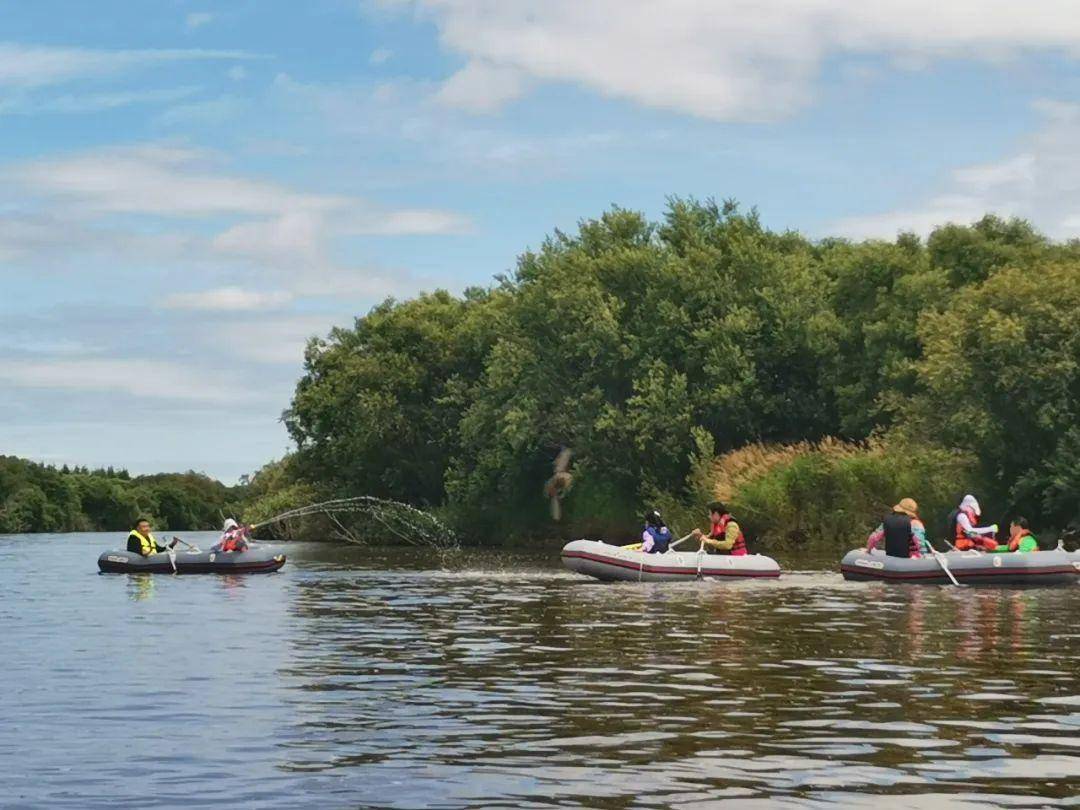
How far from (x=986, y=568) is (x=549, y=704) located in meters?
19.3

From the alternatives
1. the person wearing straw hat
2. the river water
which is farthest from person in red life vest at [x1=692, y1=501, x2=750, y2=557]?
the river water

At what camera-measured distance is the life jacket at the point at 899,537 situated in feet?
111

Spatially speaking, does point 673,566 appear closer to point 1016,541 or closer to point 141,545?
point 1016,541

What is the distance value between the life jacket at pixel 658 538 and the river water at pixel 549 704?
252 inches

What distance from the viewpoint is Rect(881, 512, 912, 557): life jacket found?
3394 centimetres

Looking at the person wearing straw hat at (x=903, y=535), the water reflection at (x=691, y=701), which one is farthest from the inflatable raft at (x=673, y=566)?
the water reflection at (x=691, y=701)

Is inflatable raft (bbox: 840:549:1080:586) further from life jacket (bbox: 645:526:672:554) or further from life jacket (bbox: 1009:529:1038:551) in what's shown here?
life jacket (bbox: 645:526:672:554)

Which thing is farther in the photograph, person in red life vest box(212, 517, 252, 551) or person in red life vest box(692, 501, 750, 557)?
person in red life vest box(212, 517, 252, 551)

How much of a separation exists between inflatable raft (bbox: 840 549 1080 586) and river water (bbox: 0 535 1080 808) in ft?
10.4

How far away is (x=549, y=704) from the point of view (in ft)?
50.0

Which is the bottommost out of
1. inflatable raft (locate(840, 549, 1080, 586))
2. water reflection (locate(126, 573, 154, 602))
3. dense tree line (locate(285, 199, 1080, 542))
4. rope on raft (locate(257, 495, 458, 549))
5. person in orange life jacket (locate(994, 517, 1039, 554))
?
water reflection (locate(126, 573, 154, 602))

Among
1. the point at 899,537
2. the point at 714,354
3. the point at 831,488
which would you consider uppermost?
the point at 714,354

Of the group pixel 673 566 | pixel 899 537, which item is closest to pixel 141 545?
pixel 673 566

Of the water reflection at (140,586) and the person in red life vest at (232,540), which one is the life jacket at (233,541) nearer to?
the person in red life vest at (232,540)
